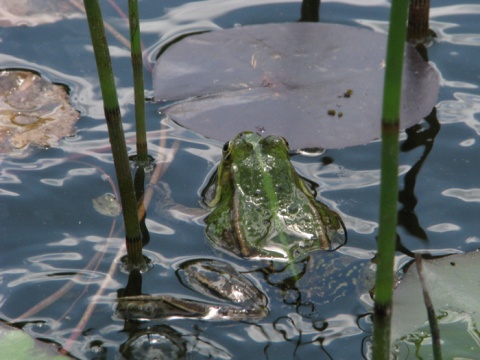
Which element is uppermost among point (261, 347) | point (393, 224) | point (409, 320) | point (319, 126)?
point (393, 224)

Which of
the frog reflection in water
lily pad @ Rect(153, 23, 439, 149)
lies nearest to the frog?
the frog reflection in water

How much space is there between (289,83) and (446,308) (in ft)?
6.25

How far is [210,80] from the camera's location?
14.0 ft

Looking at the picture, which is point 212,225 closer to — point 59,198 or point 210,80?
point 59,198

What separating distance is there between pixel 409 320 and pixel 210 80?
2.09 m

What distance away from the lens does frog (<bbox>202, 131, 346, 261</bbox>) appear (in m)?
3.40

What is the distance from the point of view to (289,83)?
422cm

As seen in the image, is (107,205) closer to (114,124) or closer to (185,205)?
(185,205)

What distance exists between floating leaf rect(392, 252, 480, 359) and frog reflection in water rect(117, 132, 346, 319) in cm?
57

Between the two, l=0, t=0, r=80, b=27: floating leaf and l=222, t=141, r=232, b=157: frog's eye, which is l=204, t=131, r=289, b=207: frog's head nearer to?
l=222, t=141, r=232, b=157: frog's eye

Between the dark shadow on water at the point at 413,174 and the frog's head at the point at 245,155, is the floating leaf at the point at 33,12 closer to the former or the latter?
the frog's head at the point at 245,155

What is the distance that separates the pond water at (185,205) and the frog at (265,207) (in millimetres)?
76

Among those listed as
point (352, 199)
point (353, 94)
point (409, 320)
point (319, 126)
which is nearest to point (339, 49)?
point (353, 94)

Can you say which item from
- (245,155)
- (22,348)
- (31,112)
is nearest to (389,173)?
(22,348)
